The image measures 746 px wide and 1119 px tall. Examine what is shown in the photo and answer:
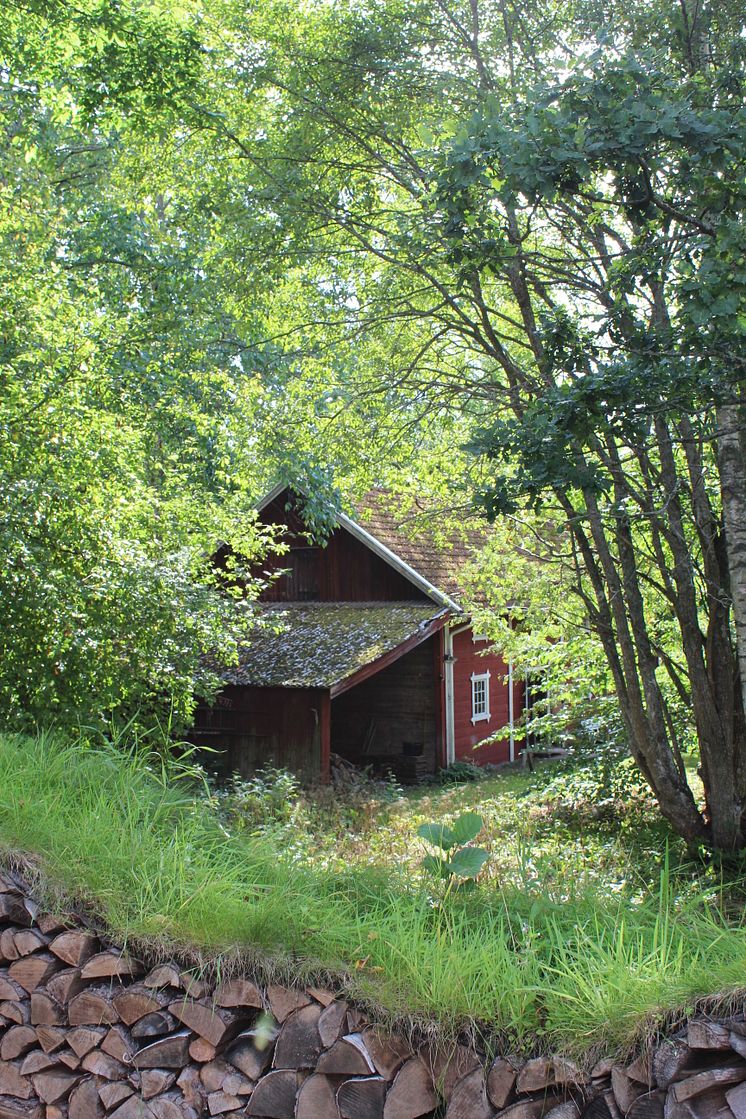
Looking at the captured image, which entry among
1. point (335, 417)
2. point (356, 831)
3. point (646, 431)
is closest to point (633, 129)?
point (646, 431)

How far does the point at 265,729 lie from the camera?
16703 millimetres

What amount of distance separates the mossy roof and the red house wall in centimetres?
208

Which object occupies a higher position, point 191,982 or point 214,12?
point 214,12

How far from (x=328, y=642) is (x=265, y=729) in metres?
1.86

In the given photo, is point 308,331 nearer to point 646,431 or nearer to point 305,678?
point 646,431

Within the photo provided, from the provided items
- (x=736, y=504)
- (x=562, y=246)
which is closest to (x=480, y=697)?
(x=562, y=246)

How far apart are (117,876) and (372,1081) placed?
60.0 inches

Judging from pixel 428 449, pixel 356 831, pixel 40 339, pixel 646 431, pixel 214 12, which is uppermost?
pixel 214 12

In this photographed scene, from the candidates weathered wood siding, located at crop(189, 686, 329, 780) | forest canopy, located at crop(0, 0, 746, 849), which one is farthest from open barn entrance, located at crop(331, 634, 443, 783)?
forest canopy, located at crop(0, 0, 746, 849)

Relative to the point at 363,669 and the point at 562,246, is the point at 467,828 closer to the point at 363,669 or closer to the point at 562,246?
the point at 562,246

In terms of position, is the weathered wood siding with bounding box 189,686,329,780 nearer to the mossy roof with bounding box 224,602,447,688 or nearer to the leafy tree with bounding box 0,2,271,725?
the mossy roof with bounding box 224,602,447,688

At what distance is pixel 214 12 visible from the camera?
8312 millimetres

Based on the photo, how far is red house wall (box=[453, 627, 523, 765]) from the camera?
1973cm

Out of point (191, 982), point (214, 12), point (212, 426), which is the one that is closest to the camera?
point (191, 982)
